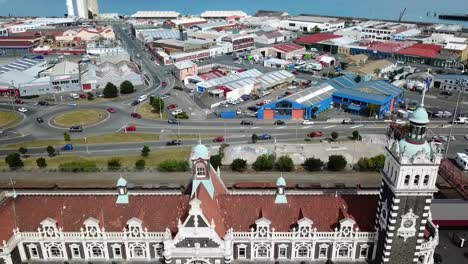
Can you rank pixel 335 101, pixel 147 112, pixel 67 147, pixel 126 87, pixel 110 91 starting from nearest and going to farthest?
1. pixel 67 147
2. pixel 147 112
3. pixel 335 101
4. pixel 110 91
5. pixel 126 87

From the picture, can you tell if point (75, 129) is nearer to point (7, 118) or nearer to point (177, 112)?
point (7, 118)

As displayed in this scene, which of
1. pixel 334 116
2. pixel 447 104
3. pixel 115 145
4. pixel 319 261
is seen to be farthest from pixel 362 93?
pixel 319 261

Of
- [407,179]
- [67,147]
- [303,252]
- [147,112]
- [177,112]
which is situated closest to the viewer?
[407,179]

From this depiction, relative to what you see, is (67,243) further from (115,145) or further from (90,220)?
(115,145)

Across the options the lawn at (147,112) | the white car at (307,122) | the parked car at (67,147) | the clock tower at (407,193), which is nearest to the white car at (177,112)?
the lawn at (147,112)

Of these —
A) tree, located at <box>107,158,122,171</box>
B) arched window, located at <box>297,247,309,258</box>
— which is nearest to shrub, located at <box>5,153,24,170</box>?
tree, located at <box>107,158,122,171</box>

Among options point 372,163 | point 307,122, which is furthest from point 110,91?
point 372,163
